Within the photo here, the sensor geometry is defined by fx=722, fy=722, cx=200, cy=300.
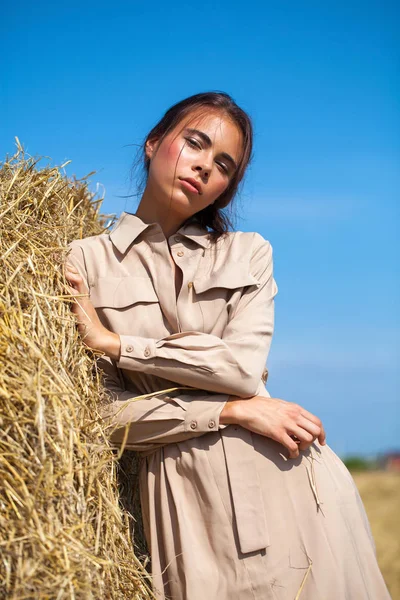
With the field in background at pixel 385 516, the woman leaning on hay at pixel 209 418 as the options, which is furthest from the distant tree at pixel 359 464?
the woman leaning on hay at pixel 209 418

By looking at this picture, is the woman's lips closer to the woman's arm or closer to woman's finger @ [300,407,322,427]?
the woman's arm

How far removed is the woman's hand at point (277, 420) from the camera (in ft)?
8.05

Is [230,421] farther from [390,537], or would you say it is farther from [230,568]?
[390,537]

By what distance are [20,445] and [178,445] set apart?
0.65m

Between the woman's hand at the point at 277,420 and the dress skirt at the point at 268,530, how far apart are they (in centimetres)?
8

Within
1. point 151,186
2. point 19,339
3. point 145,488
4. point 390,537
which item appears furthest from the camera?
point 390,537

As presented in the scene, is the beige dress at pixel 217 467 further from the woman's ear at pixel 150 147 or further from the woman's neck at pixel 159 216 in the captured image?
the woman's ear at pixel 150 147

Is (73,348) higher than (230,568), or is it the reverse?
(73,348)

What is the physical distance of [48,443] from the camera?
208 cm

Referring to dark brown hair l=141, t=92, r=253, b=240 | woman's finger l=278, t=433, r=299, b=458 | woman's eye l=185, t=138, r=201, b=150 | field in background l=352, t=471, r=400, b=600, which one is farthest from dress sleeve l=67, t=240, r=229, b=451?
field in background l=352, t=471, r=400, b=600

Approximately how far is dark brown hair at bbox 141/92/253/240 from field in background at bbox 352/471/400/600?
13.0 ft

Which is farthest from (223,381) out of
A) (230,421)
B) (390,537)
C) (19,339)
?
(390,537)

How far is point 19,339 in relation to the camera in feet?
7.30

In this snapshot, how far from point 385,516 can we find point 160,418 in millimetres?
5931
